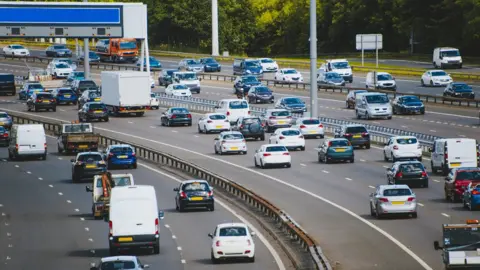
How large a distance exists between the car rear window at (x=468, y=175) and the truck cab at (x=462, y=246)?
19810mm

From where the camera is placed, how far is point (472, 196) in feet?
173

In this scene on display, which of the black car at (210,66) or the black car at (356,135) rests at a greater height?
the black car at (210,66)

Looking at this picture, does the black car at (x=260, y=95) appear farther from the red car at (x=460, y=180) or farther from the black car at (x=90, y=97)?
the red car at (x=460, y=180)

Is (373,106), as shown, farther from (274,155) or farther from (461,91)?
(274,155)

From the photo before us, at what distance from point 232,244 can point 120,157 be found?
30.2 meters

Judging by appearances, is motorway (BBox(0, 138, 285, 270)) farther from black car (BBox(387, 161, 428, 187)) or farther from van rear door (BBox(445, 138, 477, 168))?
van rear door (BBox(445, 138, 477, 168))

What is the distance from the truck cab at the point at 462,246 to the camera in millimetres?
35281

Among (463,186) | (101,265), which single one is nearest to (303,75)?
(463,186)

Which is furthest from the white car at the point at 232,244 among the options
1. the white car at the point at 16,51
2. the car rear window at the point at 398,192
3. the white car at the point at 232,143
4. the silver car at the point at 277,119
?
the white car at the point at 16,51

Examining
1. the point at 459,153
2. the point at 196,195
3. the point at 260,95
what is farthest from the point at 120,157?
the point at 260,95

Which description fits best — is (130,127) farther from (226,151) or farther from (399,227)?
(399,227)

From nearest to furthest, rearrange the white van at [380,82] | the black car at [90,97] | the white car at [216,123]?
the white car at [216,123], the black car at [90,97], the white van at [380,82]

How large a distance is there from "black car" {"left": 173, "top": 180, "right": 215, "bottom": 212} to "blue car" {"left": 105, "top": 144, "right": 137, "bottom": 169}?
1627cm

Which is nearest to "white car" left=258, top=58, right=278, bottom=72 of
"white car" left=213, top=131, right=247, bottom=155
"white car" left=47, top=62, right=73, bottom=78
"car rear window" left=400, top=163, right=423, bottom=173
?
"white car" left=47, top=62, right=73, bottom=78
